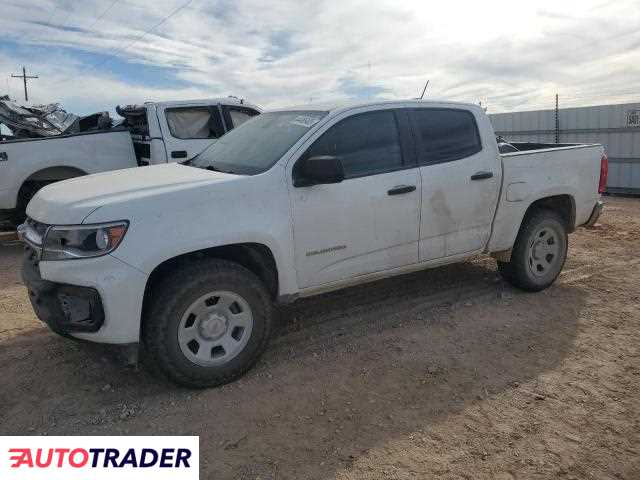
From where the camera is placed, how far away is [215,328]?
354cm

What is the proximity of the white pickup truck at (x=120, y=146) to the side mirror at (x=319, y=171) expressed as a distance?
4.35 metres

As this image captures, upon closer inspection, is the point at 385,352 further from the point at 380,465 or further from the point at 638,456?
the point at 638,456

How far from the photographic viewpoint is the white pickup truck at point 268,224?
3.24 m

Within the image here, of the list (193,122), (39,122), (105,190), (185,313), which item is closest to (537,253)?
(185,313)

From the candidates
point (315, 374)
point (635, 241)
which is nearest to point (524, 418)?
point (315, 374)

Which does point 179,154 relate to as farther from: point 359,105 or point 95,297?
point 95,297

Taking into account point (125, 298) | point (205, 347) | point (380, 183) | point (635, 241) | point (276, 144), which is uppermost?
point (276, 144)

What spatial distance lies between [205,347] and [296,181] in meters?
1.28

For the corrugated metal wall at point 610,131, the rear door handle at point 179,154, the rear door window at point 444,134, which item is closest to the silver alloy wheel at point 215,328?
the rear door window at point 444,134

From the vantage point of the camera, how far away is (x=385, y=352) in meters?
4.09

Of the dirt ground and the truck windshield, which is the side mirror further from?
the dirt ground

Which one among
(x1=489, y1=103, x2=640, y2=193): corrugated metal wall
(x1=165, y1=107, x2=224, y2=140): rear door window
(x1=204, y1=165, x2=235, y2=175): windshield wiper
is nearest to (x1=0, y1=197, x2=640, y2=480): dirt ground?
(x1=204, y1=165, x2=235, y2=175): windshield wiper

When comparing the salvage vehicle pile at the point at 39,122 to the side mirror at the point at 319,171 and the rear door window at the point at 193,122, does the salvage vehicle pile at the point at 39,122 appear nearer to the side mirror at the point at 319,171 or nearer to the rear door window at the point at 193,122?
the rear door window at the point at 193,122

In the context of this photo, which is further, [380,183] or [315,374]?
[380,183]
